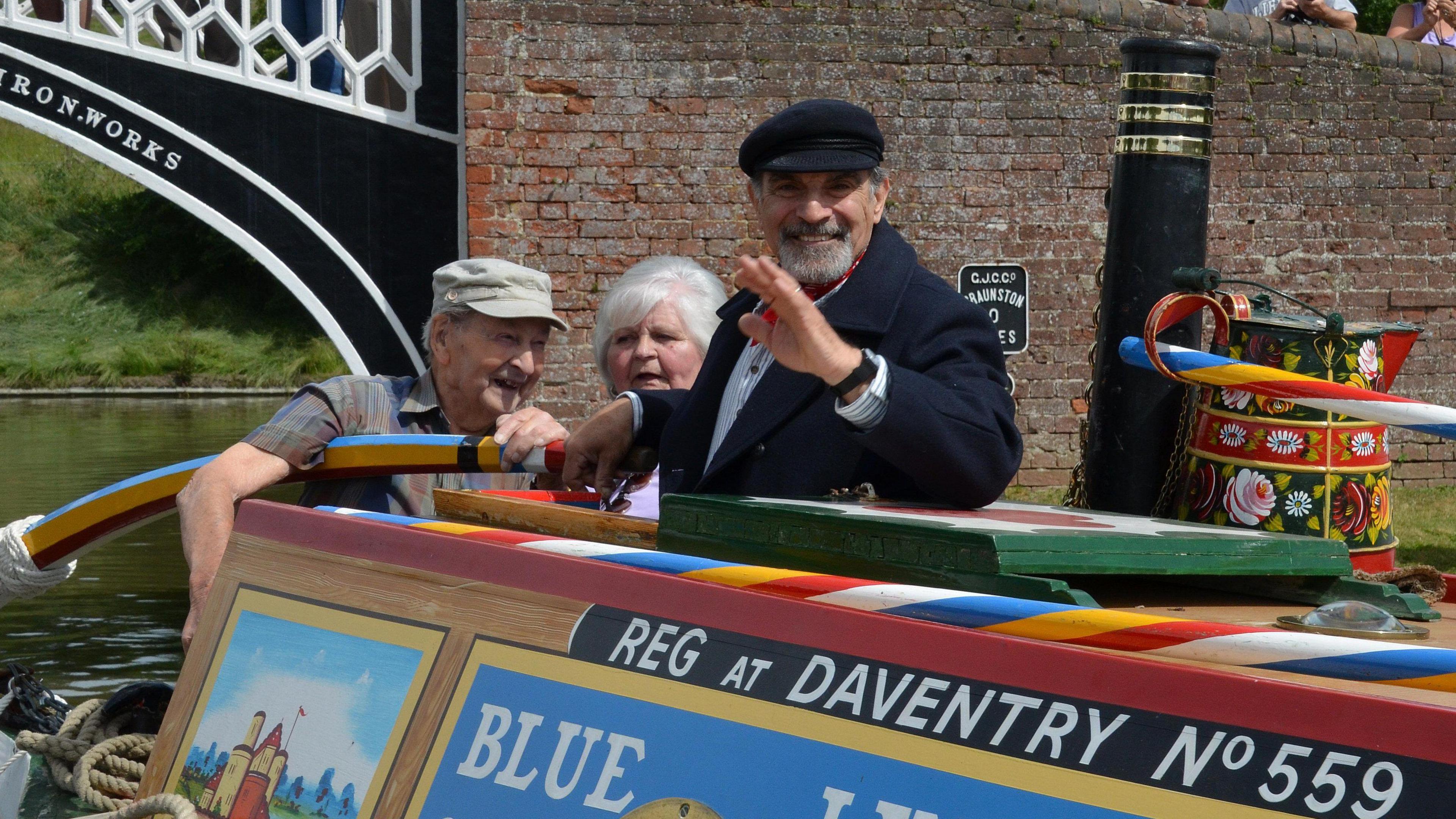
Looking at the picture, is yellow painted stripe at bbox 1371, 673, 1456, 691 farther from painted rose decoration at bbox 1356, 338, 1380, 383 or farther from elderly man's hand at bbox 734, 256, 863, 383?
painted rose decoration at bbox 1356, 338, 1380, 383

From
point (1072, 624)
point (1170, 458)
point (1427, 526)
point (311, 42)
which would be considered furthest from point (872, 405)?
point (311, 42)

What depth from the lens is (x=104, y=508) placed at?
10.3 ft

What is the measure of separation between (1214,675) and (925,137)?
7556 millimetres

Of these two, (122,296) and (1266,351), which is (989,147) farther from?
(122,296)

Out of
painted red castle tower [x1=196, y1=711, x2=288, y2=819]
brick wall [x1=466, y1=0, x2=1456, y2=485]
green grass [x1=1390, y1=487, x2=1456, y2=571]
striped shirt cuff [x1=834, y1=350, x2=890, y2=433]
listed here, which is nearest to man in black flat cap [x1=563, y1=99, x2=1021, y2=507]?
striped shirt cuff [x1=834, y1=350, x2=890, y2=433]

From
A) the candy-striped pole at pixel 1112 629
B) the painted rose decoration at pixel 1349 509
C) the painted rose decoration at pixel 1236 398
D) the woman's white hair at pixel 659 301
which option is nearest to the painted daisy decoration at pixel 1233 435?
the painted rose decoration at pixel 1236 398

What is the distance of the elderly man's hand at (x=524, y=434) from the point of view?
2.85 m

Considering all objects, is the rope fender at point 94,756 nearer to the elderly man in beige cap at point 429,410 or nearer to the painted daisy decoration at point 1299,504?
the elderly man in beige cap at point 429,410

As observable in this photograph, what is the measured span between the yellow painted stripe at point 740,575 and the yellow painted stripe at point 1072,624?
262 millimetres

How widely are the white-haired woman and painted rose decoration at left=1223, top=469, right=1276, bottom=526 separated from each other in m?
1.53

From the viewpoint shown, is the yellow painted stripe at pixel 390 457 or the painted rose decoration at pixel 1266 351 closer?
the painted rose decoration at pixel 1266 351

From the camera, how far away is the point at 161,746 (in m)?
2.19

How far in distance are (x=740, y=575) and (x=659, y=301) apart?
2038 mm

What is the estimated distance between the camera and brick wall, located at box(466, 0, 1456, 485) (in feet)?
26.3
